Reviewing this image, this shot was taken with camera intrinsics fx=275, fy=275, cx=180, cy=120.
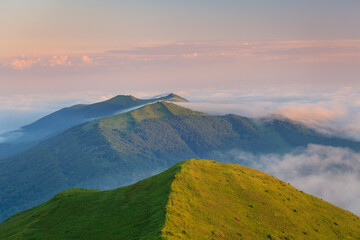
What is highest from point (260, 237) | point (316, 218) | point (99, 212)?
point (99, 212)

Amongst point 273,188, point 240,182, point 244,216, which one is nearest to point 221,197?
point 244,216

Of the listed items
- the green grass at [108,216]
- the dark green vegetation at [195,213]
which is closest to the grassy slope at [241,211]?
the dark green vegetation at [195,213]

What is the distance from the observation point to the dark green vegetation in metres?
65.8

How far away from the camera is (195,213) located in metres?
72.1

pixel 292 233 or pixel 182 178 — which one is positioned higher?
pixel 182 178

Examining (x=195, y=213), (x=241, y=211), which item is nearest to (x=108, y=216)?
(x=195, y=213)

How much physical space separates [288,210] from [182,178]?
36.8 m

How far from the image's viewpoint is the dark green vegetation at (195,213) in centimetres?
6581

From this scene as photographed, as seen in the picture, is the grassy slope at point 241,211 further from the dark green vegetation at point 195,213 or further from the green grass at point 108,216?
the green grass at point 108,216

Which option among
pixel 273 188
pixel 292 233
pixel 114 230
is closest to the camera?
pixel 114 230

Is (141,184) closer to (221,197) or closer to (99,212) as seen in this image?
(99,212)

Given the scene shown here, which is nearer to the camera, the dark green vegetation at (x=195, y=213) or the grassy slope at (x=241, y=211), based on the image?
the dark green vegetation at (x=195, y=213)

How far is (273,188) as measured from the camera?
107 meters

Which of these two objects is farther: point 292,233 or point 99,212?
point 99,212
